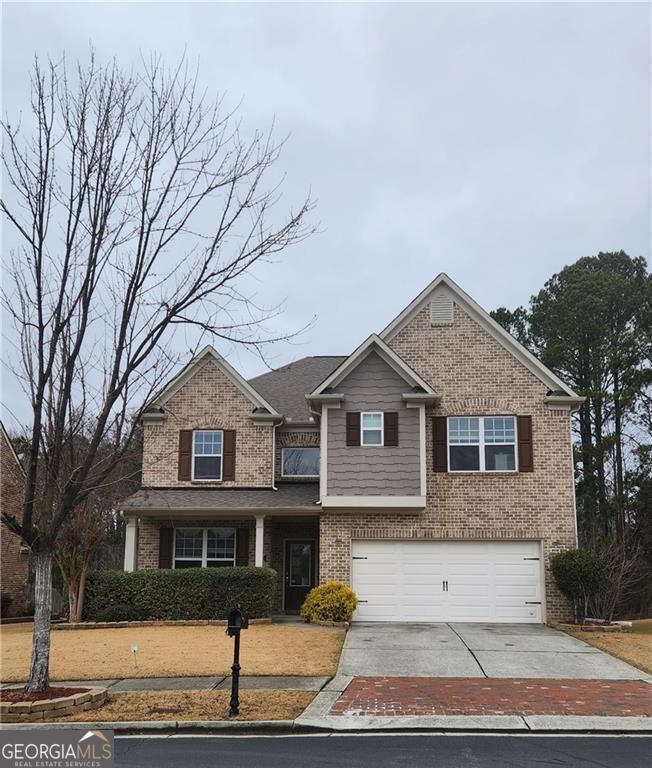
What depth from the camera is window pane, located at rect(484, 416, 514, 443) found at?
21.3m

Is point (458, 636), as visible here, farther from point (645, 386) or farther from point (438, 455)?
point (645, 386)

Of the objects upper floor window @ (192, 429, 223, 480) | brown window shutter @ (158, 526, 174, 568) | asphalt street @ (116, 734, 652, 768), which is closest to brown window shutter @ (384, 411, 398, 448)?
upper floor window @ (192, 429, 223, 480)

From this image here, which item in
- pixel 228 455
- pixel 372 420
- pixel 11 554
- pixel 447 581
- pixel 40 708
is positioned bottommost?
pixel 40 708

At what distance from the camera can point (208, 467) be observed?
2331 cm

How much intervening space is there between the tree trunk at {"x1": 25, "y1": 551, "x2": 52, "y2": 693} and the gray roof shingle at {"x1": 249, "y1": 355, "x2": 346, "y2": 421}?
A: 13652 millimetres

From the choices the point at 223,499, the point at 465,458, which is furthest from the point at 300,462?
the point at 465,458

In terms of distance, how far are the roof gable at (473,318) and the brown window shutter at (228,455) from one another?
206 inches

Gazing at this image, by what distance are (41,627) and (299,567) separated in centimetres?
1345

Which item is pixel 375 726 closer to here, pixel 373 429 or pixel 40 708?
pixel 40 708

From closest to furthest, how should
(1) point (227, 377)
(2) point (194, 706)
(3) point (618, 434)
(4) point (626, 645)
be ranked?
(2) point (194, 706)
(4) point (626, 645)
(1) point (227, 377)
(3) point (618, 434)

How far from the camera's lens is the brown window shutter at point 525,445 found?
2095 centimetres

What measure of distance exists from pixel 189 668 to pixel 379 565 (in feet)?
27.3

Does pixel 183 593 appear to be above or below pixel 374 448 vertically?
below

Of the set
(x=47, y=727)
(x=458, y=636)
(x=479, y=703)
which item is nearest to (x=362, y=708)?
(x=479, y=703)
